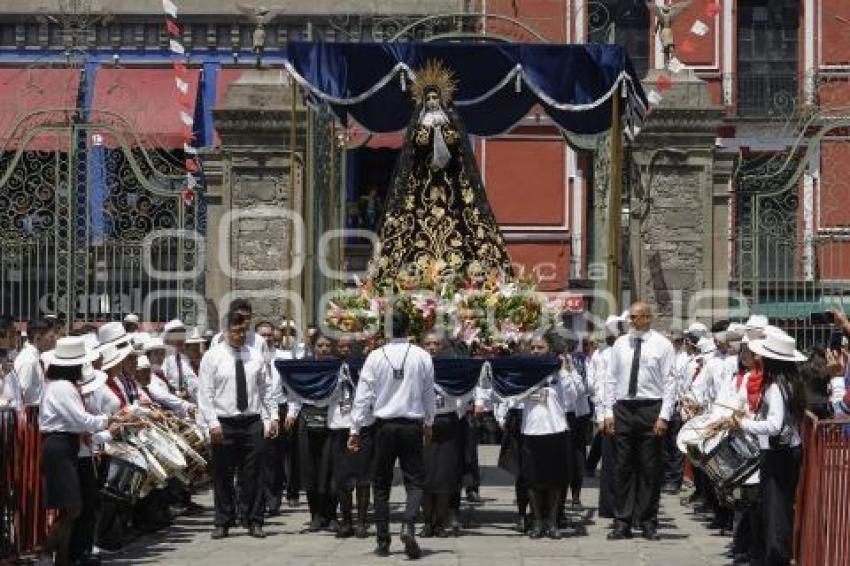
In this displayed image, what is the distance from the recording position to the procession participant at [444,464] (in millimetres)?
15562

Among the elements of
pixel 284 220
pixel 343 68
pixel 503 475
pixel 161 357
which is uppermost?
pixel 343 68

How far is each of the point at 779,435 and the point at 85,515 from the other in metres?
4.76

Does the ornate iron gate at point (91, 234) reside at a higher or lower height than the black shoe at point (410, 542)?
higher

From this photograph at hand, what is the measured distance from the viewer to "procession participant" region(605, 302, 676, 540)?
15.5m

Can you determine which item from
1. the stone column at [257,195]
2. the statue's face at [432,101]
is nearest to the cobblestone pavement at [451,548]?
Answer: the statue's face at [432,101]

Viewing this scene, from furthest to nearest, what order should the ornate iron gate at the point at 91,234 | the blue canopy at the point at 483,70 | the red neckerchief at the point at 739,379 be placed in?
the ornate iron gate at the point at 91,234, the blue canopy at the point at 483,70, the red neckerchief at the point at 739,379

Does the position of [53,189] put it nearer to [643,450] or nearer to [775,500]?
[643,450]

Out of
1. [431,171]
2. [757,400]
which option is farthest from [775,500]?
[431,171]

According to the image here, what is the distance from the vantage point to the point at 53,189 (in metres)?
23.3

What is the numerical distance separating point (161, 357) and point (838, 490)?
746 centimetres

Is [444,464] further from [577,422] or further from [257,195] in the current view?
[257,195]

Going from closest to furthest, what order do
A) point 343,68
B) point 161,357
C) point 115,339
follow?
point 115,339
point 161,357
point 343,68

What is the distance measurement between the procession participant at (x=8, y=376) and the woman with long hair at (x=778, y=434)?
502 centimetres

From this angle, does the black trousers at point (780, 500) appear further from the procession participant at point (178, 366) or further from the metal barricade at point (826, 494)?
the procession participant at point (178, 366)
